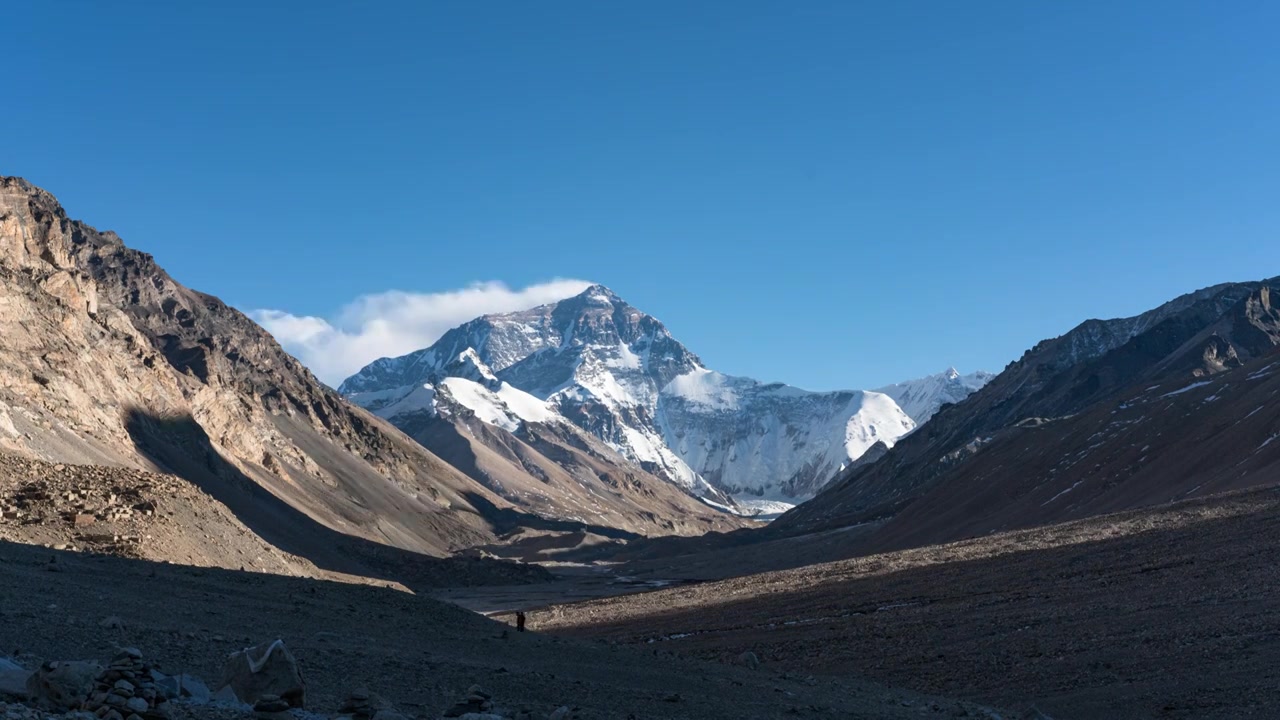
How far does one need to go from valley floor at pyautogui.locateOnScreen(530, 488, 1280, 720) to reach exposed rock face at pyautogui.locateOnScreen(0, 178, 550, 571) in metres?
36.4

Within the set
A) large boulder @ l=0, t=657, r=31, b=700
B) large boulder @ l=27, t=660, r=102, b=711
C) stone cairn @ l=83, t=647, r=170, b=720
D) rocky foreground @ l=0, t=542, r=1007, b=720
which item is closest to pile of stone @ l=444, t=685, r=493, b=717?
rocky foreground @ l=0, t=542, r=1007, b=720

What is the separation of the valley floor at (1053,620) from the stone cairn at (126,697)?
17.9 metres

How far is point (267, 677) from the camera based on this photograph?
45.5ft

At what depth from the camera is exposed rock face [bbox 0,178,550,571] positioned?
Answer: 270 feet

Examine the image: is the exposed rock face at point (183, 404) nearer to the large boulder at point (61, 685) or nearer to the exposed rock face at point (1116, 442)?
the large boulder at point (61, 685)

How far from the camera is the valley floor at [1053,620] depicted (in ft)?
81.4

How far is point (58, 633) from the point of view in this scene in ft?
54.2

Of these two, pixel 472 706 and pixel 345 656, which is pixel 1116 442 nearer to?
pixel 345 656

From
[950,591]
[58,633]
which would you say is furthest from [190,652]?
[950,591]

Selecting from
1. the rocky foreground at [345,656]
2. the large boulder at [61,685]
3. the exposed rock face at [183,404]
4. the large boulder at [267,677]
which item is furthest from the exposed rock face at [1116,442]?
the large boulder at [61,685]

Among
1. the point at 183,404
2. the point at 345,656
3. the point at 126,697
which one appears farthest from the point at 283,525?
the point at 126,697

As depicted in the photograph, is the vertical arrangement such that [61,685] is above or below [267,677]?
above

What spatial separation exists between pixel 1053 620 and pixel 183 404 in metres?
99.3

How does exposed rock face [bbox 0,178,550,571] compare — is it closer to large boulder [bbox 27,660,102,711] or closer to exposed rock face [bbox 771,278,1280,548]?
large boulder [bbox 27,660,102,711]
